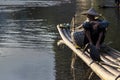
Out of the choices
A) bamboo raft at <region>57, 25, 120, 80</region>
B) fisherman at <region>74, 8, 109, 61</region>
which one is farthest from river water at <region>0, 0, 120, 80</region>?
fisherman at <region>74, 8, 109, 61</region>

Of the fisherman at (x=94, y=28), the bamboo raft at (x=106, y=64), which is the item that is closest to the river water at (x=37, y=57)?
the bamboo raft at (x=106, y=64)

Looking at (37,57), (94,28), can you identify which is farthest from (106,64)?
(37,57)

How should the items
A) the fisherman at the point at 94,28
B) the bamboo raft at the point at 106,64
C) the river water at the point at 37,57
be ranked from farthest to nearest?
the river water at the point at 37,57 < the fisherman at the point at 94,28 < the bamboo raft at the point at 106,64

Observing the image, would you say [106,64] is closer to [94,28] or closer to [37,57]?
[94,28]

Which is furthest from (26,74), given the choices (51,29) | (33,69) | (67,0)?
(67,0)

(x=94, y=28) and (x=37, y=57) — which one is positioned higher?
(x=94, y=28)

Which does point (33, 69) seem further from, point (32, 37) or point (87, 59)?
point (32, 37)

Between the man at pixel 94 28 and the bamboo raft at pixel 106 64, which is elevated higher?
the man at pixel 94 28

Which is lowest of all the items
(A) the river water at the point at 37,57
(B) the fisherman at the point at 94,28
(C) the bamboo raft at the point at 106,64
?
(A) the river water at the point at 37,57

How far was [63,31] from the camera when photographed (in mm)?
15188

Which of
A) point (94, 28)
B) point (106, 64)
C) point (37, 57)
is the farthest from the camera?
point (37, 57)

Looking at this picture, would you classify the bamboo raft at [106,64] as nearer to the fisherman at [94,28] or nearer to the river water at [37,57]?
the fisherman at [94,28]

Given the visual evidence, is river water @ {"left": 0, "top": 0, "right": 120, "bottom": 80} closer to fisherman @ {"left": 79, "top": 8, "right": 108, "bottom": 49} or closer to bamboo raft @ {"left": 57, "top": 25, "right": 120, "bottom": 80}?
bamboo raft @ {"left": 57, "top": 25, "right": 120, "bottom": 80}

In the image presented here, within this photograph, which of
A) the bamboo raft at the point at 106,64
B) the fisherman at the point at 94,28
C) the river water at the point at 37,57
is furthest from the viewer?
the river water at the point at 37,57
